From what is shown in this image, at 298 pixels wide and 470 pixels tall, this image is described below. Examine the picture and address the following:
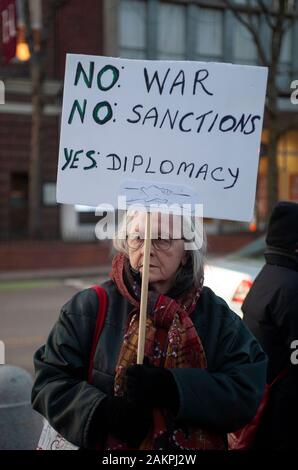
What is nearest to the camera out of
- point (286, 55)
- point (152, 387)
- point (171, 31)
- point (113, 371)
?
point (152, 387)

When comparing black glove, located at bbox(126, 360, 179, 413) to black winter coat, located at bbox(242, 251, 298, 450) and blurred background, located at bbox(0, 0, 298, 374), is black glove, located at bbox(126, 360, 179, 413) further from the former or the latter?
blurred background, located at bbox(0, 0, 298, 374)

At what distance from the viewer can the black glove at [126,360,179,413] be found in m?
1.85

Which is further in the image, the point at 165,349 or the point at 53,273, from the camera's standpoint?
the point at 53,273

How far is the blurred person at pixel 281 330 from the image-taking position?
293 cm

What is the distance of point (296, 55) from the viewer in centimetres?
2509

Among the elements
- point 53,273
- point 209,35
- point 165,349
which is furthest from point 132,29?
point 165,349

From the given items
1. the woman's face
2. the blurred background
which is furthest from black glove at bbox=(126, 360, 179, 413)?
the blurred background

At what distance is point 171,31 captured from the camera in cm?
2362

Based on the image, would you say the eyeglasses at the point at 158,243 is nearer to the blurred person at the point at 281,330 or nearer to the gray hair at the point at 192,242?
the gray hair at the point at 192,242

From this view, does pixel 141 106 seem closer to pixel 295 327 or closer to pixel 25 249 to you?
pixel 295 327

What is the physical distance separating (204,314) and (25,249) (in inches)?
603

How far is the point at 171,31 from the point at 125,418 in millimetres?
23317

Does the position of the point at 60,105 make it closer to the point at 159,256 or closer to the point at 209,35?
the point at 209,35
